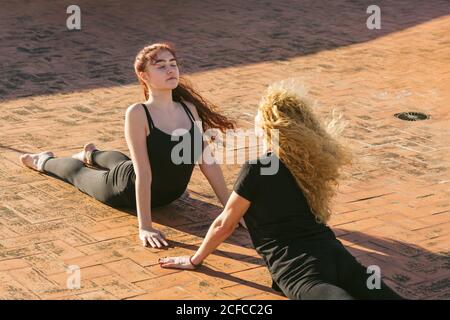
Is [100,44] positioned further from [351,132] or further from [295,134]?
[295,134]

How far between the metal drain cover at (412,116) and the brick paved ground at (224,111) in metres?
0.08

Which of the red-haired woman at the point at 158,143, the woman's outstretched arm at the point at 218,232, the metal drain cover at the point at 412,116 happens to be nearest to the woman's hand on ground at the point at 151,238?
the red-haired woman at the point at 158,143

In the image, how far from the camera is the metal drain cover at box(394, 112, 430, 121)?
30.6 feet

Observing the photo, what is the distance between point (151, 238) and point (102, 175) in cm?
99

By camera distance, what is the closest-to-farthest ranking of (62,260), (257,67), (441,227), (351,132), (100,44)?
1. (62,260)
2. (441,227)
3. (351,132)
4. (257,67)
5. (100,44)

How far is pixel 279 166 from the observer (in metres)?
5.48

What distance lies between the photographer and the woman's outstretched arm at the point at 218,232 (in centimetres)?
550

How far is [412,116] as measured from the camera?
30.8 feet

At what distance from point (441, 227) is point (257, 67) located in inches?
195

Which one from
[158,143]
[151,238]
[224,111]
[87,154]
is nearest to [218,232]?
[151,238]

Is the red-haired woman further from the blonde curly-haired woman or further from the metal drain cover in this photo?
the metal drain cover

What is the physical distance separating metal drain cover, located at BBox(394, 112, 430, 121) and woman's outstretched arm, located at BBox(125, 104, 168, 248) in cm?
360

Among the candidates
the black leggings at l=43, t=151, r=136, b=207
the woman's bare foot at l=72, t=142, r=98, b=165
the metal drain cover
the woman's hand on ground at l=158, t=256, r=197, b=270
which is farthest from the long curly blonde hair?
the metal drain cover
